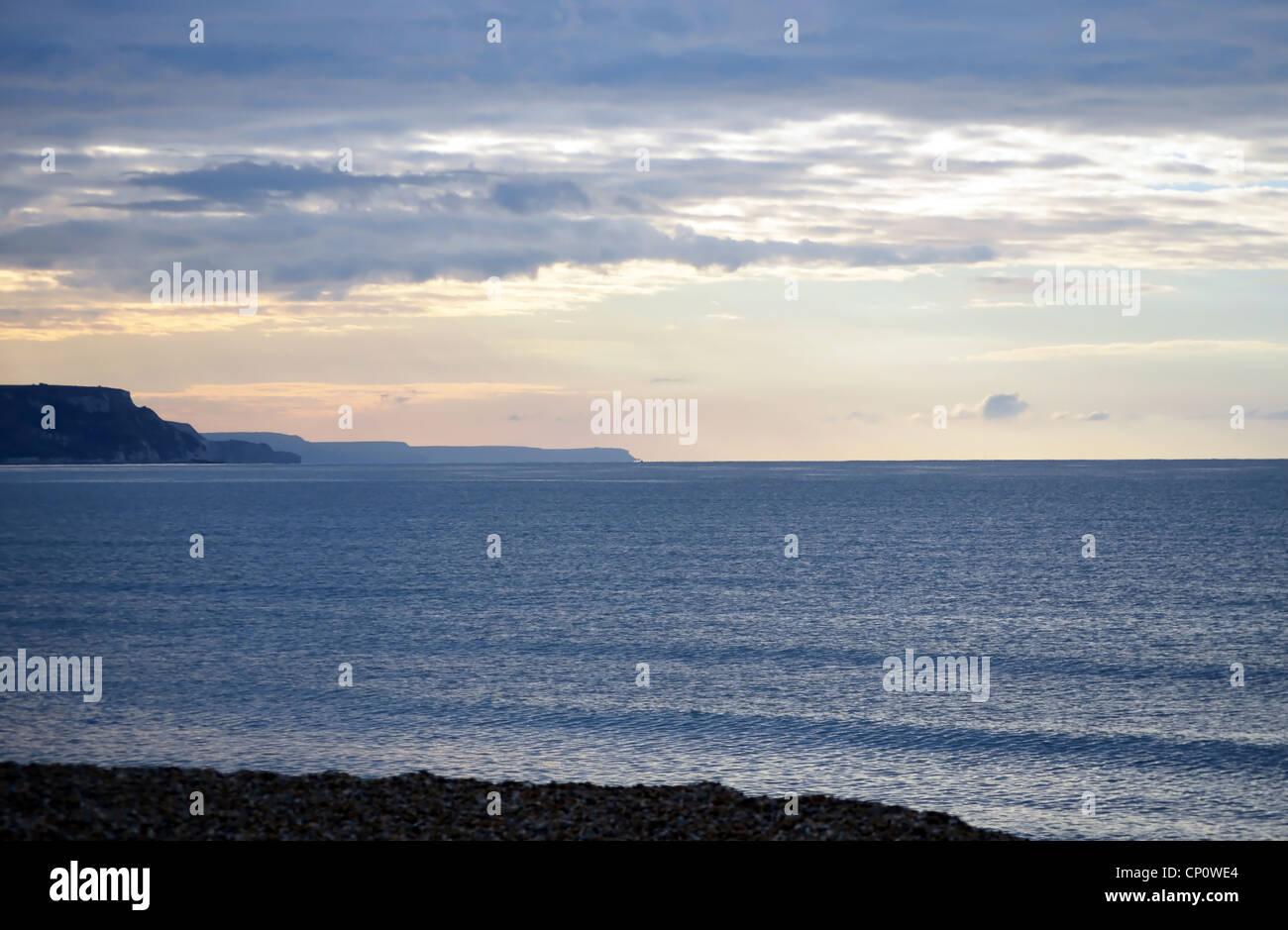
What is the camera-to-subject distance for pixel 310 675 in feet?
128

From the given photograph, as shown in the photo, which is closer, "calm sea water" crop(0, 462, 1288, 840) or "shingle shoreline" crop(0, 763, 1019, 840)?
"shingle shoreline" crop(0, 763, 1019, 840)

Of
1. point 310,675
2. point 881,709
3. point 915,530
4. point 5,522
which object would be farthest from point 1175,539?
point 5,522

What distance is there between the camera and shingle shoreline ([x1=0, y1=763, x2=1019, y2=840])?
15578 millimetres

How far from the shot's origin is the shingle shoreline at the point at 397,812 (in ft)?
51.1

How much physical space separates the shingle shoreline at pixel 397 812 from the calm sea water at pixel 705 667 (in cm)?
705

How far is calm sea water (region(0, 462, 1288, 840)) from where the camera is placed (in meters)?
26.8

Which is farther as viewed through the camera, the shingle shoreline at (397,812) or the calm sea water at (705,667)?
the calm sea water at (705,667)

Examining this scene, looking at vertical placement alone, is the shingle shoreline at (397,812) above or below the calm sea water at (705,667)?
above

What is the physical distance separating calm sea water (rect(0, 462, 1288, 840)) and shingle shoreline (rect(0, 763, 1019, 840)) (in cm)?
705

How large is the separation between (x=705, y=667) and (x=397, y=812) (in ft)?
84.3

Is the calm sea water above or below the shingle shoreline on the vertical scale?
below
